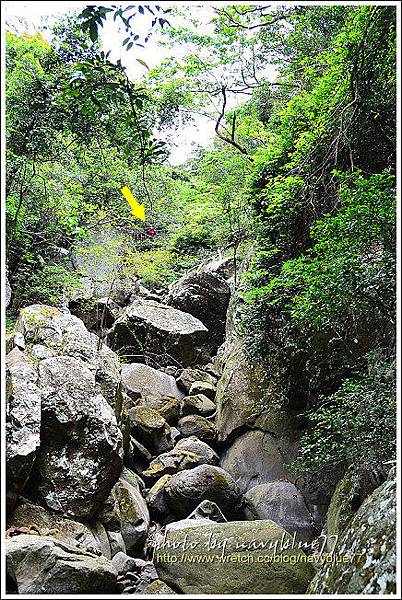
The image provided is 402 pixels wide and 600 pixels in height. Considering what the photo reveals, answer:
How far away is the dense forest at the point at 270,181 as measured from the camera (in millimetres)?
3373

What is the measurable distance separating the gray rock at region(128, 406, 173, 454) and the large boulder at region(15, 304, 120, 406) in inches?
48.8

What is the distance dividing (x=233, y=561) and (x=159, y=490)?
7.75 ft

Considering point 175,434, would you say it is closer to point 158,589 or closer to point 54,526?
point 54,526

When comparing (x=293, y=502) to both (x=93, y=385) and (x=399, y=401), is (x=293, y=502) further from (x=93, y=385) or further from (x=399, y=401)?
(x=399, y=401)

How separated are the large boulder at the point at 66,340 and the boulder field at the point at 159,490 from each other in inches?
0.7

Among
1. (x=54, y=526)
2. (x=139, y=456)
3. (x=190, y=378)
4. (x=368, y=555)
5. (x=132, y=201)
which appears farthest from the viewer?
(x=190, y=378)

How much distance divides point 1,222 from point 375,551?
221cm

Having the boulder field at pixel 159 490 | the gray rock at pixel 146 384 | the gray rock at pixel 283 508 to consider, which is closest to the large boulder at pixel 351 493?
the boulder field at pixel 159 490

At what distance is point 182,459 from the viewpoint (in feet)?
20.6

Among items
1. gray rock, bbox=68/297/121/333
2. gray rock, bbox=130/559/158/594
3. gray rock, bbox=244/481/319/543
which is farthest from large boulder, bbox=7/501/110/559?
gray rock, bbox=68/297/121/333

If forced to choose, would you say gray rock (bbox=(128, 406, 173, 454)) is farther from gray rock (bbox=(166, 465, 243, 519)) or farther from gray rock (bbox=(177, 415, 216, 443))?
gray rock (bbox=(166, 465, 243, 519))

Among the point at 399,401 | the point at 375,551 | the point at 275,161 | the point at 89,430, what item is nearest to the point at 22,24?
the point at 275,161

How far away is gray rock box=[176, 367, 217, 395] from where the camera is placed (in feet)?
28.3

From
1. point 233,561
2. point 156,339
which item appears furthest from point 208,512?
point 156,339
